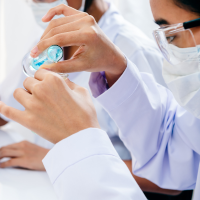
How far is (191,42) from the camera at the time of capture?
2.07 ft

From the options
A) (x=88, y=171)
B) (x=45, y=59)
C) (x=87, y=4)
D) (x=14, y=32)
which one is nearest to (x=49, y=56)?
(x=45, y=59)

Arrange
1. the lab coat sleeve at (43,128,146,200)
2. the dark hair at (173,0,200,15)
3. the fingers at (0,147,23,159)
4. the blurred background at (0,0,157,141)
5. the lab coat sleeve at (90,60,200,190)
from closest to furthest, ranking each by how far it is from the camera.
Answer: the lab coat sleeve at (43,128,146,200)
the dark hair at (173,0,200,15)
the lab coat sleeve at (90,60,200,190)
the fingers at (0,147,23,159)
the blurred background at (0,0,157,141)

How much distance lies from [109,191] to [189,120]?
400 millimetres

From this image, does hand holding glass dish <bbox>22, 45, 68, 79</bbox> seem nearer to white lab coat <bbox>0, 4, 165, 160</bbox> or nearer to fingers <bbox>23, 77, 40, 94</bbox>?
fingers <bbox>23, 77, 40, 94</bbox>

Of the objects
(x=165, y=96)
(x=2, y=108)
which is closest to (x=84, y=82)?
(x=165, y=96)

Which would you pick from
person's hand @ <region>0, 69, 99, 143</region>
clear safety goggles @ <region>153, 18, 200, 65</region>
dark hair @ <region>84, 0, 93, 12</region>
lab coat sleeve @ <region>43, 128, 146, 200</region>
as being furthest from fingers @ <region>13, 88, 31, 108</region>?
dark hair @ <region>84, 0, 93, 12</region>

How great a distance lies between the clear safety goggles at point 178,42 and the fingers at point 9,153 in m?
0.58

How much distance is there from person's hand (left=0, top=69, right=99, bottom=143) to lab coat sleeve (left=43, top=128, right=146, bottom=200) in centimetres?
2

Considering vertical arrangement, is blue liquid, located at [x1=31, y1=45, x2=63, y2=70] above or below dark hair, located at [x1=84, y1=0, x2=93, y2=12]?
above

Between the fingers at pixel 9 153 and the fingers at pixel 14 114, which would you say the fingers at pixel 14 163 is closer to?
the fingers at pixel 9 153

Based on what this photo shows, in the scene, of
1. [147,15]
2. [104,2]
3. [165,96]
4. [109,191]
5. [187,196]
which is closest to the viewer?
[109,191]

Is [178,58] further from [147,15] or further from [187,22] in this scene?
[147,15]

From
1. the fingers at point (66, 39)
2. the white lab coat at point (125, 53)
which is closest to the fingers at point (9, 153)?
the white lab coat at point (125, 53)

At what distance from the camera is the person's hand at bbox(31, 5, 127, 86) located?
1.76 ft
